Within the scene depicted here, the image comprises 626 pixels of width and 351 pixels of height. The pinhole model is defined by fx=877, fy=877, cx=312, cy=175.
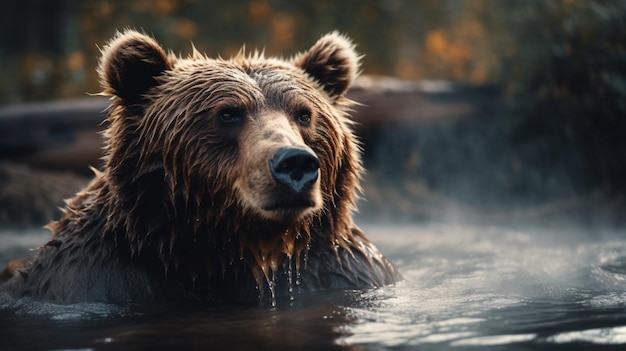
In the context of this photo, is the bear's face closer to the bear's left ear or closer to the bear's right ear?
the bear's right ear

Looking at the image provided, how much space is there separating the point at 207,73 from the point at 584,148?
6534mm

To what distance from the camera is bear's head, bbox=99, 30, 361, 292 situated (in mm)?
4953

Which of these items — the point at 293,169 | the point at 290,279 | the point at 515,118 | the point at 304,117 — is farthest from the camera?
the point at 515,118

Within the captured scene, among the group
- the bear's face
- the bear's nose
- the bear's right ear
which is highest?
the bear's right ear

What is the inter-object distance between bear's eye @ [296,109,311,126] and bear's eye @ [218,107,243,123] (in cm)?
36

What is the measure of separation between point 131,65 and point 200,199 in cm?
102

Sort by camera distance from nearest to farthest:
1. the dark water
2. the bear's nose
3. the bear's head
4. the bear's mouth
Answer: the dark water < the bear's nose < the bear's mouth < the bear's head

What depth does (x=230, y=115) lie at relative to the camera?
206 inches

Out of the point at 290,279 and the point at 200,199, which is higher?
the point at 200,199

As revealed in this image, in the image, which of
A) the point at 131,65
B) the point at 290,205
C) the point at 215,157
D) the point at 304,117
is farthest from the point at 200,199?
the point at 131,65

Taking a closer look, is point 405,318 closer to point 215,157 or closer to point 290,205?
point 290,205

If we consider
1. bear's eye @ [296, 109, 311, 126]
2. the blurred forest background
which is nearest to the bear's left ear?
bear's eye @ [296, 109, 311, 126]

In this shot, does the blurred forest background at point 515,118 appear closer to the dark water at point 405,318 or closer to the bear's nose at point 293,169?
the dark water at point 405,318

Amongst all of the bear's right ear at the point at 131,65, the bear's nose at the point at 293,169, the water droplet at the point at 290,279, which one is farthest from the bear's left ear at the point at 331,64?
the bear's nose at the point at 293,169
